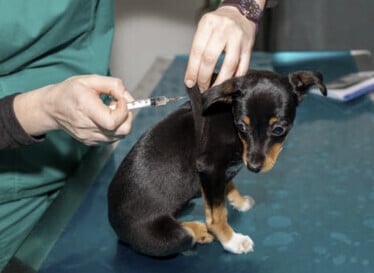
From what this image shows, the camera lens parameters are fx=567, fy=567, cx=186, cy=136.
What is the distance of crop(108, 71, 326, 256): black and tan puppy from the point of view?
88 cm

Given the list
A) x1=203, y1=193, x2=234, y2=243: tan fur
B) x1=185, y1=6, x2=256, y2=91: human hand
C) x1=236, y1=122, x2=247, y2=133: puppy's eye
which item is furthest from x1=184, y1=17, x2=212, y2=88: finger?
x1=203, y1=193, x2=234, y2=243: tan fur

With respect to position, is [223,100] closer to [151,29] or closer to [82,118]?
[82,118]

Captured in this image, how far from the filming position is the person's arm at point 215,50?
89 centimetres

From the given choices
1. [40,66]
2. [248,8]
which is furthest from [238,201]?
[40,66]

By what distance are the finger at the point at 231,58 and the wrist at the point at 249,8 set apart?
0.10 metres

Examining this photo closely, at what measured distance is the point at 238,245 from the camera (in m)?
0.93

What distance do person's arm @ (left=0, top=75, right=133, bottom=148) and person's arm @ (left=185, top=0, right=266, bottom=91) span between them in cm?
13

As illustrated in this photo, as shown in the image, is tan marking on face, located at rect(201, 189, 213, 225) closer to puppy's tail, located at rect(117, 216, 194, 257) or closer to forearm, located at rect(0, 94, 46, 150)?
puppy's tail, located at rect(117, 216, 194, 257)

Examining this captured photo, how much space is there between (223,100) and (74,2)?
36cm

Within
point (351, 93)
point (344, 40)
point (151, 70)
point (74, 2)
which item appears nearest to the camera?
point (74, 2)

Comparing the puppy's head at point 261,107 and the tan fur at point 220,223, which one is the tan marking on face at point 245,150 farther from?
the tan fur at point 220,223

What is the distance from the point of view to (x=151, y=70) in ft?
5.95

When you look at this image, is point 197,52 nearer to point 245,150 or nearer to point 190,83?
point 190,83

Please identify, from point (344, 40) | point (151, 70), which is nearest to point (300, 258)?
point (151, 70)
